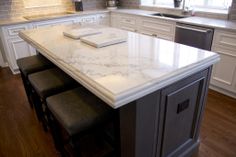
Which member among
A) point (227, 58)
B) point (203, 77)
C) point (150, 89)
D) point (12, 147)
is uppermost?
point (150, 89)

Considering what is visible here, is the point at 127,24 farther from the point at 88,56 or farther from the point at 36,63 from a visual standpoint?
the point at 88,56

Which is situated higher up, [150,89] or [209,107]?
[150,89]

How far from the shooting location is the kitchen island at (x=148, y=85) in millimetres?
1048

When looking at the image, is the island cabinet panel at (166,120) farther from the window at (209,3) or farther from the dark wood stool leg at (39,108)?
the window at (209,3)

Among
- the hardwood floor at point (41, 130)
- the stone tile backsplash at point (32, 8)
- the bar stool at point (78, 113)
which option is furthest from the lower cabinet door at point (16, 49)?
the bar stool at point (78, 113)

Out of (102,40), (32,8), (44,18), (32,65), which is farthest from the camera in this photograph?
(32,8)

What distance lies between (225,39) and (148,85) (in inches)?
74.5

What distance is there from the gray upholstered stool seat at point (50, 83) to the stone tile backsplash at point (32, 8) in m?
2.48

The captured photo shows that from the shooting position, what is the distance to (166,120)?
133 centimetres

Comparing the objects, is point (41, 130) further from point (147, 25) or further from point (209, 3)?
point (209, 3)

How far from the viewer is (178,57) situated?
1348 millimetres

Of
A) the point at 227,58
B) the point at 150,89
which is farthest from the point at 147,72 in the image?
the point at 227,58

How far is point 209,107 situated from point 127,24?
228 centimetres

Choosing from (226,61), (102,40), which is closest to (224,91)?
(226,61)
